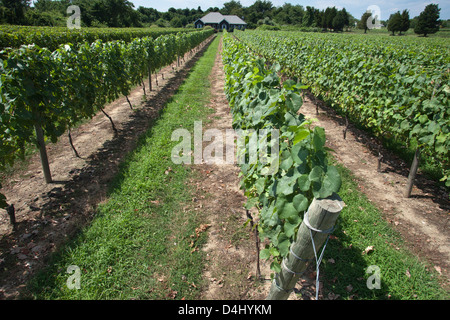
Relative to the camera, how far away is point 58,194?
457 centimetres

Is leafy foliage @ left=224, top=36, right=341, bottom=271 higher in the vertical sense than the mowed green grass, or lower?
higher

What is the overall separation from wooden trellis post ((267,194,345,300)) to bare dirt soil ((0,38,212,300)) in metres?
3.06

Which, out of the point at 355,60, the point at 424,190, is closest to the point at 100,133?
the point at 355,60

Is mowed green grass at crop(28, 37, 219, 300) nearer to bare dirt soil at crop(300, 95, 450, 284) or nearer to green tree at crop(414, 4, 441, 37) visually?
bare dirt soil at crop(300, 95, 450, 284)

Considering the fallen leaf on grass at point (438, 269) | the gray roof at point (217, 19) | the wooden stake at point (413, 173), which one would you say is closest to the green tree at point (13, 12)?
the wooden stake at point (413, 173)

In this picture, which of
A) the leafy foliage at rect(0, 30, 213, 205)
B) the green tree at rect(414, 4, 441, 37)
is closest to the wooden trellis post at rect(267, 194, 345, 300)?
the leafy foliage at rect(0, 30, 213, 205)

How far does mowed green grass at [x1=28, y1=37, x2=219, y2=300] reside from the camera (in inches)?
119

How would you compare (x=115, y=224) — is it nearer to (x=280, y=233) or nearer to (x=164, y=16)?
(x=280, y=233)

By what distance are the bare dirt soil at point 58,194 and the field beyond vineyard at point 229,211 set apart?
23mm

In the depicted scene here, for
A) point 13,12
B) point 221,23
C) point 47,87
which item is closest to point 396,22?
point 221,23

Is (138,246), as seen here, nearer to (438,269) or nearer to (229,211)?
(229,211)

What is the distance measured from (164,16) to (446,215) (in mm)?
144279

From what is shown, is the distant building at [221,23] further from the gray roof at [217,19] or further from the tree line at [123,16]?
the tree line at [123,16]
